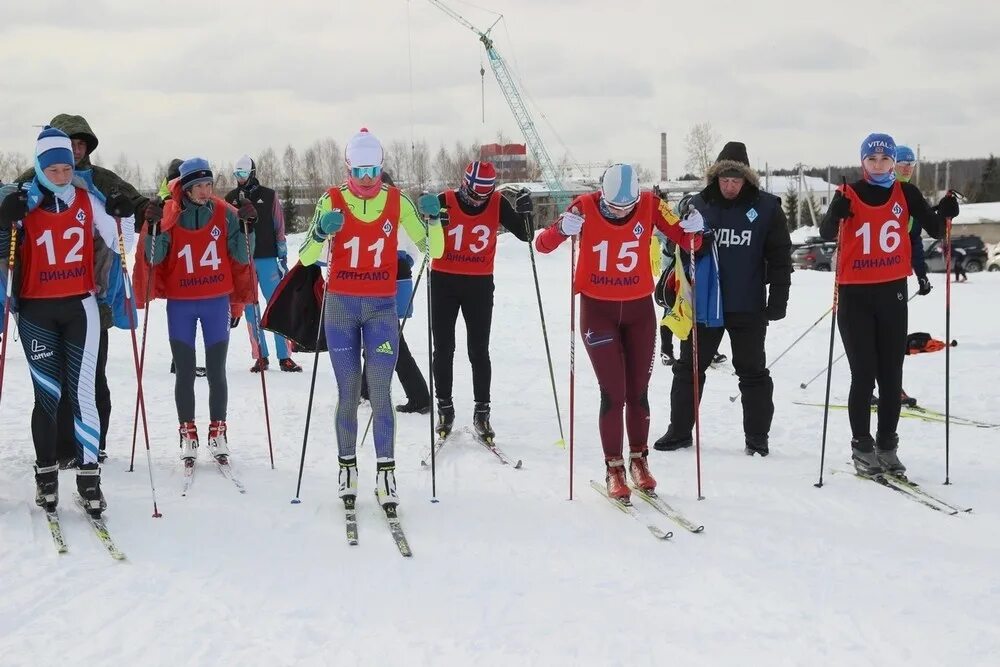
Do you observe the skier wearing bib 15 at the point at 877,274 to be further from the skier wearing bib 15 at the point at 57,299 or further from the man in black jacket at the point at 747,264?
the skier wearing bib 15 at the point at 57,299

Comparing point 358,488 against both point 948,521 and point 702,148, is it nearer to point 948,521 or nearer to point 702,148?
point 948,521

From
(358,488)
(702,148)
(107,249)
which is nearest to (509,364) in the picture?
(358,488)

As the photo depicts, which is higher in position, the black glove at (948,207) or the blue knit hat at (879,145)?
the blue knit hat at (879,145)

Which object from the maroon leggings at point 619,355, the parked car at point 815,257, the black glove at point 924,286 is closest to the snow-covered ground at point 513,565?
the maroon leggings at point 619,355

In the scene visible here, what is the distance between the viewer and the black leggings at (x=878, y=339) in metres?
5.57

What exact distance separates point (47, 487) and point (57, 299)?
1035mm

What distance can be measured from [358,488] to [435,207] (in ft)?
5.99

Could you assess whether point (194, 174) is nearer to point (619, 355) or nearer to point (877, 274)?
point (619, 355)

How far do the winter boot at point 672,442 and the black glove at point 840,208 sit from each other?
198cm

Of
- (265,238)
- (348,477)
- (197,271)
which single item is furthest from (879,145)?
(265,238)

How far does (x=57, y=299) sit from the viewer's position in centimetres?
476

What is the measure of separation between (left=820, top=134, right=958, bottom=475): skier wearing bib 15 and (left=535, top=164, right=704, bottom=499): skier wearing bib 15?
1.08 meters

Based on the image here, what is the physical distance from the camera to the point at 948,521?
4.82 meters

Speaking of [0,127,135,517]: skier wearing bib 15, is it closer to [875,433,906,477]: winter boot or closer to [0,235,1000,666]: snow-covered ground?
[0,235,1000,666]: snow-covered ground
